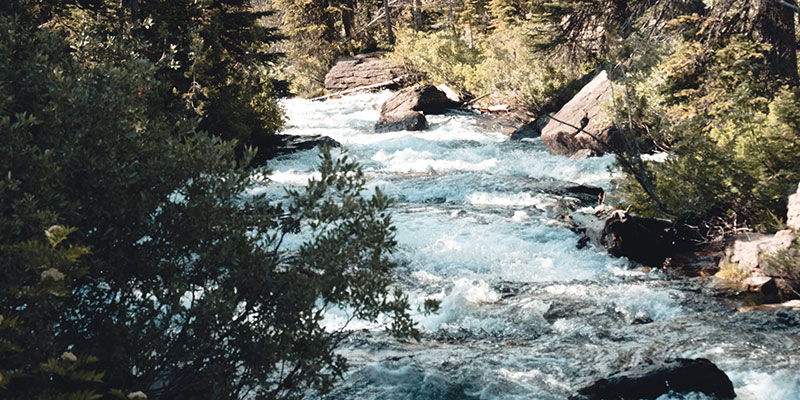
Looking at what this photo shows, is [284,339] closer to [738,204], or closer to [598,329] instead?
[598,329]

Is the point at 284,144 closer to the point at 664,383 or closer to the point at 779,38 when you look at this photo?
the point at 779,38

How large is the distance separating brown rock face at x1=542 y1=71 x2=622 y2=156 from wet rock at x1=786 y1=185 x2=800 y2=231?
6.86 meters

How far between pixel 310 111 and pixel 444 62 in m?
6.02

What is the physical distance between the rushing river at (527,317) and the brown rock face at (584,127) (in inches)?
76.8

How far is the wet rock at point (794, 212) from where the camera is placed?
7.21m

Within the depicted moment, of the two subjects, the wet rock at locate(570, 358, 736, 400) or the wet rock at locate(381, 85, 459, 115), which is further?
the wet rock at locate(381, 85, 459, 115)

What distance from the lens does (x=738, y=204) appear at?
840 cm

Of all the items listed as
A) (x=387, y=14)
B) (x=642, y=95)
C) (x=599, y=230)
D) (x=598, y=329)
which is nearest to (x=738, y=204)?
(x=599, y=230)

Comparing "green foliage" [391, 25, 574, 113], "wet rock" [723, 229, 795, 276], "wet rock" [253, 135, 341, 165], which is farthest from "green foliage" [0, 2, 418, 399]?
"wet rock" [253, 135, 341, 165]

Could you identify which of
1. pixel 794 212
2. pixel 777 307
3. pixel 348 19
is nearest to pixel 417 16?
pixel 348 19

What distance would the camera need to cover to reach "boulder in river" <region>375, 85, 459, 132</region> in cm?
2044

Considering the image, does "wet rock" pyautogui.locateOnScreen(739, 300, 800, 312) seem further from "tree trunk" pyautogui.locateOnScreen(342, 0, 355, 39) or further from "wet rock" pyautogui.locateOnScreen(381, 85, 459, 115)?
"tree trunk" pyautogui.locateOnScreen(342, 0, 355, 39)

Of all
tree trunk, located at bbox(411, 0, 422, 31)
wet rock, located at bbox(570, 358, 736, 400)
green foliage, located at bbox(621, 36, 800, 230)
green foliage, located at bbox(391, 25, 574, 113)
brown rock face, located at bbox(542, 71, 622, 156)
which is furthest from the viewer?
tree trunk, located at bbox(411, 0, 422, 31)

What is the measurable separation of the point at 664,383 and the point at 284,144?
15136 millimetres
